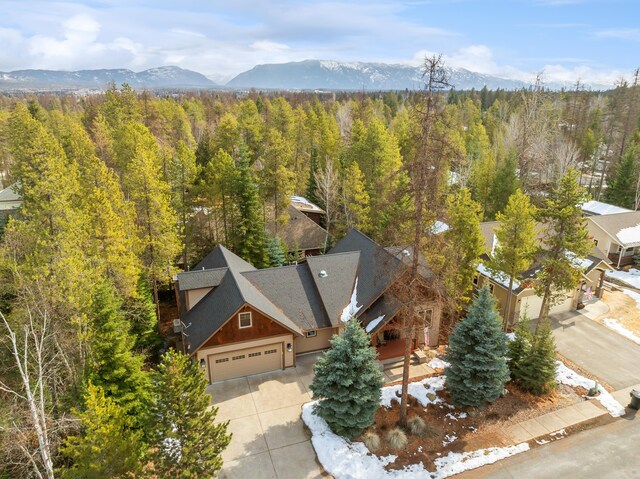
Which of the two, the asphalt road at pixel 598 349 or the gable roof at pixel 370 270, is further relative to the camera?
the asphalt road at pixel 598 349

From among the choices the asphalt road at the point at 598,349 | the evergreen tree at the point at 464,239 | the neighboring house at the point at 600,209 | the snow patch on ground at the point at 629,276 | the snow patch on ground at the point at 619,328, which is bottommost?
the asphalt road at the point at 598,349

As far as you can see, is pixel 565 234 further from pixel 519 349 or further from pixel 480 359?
pixel 480 359

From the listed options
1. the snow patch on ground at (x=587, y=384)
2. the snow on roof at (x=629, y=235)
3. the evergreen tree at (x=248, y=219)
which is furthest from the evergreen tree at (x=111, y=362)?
the snow on roof at (x=629, y=235)

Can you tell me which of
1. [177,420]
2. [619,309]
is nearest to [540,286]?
[619,309]

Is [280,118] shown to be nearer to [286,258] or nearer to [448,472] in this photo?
[286,258]

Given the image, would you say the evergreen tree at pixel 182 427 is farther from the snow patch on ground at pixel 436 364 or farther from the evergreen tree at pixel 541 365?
the evergreen tree at pixel 541 365

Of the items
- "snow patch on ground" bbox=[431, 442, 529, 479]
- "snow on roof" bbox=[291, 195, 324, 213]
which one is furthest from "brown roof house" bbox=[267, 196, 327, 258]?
"snow patch on ground" bbox=[431, 442, 529, 479]

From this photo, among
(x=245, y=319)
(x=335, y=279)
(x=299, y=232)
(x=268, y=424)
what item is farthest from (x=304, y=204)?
(x=268, y=424)

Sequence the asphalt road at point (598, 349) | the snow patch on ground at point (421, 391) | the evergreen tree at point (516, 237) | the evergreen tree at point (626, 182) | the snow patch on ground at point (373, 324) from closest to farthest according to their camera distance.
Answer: the snow patch on ground at point (421, 391) < the snow patch on ground at point (373, 324) < the asphalt road at point (598, 349) < the evergreen tree at point (516, 237) < the evergreen tree at point (626, 182)
